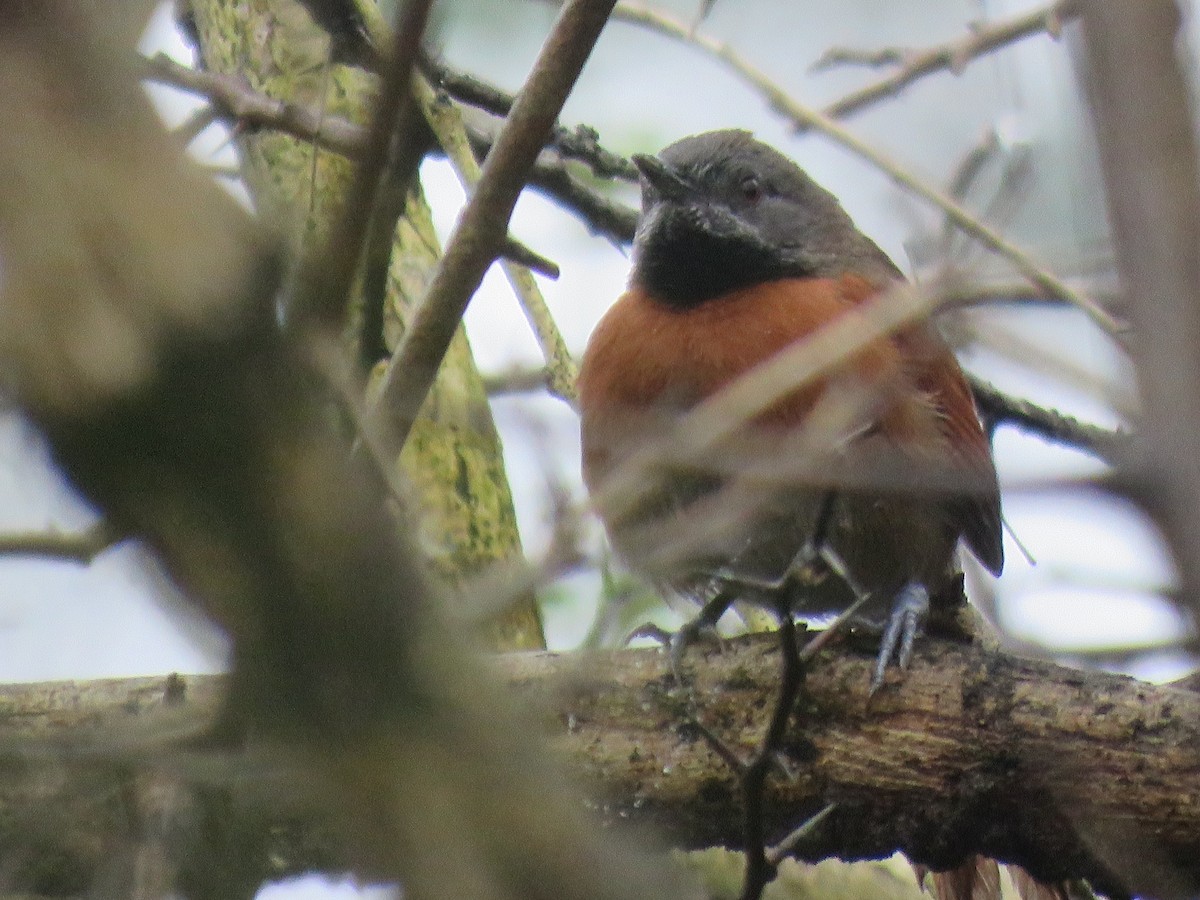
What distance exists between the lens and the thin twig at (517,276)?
13.2ft

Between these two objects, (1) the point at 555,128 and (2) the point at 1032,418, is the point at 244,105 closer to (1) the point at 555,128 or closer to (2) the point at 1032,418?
(1) the point at 555,128

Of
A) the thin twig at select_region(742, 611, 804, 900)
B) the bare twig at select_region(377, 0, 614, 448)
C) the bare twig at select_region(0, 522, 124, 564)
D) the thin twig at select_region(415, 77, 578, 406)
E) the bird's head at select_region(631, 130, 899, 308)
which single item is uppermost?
the bird's head at select_region(631, 130, 899, 308)

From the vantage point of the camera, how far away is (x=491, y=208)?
3016 mm

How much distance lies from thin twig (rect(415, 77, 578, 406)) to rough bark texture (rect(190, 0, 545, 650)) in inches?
9.6

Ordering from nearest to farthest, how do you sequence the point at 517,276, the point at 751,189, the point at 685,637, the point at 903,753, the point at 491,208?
the point at 491,208
the point at 903,753
the point at 685,637
the point at 517,276
the point at 751,189

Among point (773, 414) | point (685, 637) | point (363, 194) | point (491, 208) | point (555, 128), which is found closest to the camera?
point (363, 194)

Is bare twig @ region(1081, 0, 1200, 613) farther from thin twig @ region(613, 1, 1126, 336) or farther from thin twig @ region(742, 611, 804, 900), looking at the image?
thin twig @ region(613, 1, 1126, 336)

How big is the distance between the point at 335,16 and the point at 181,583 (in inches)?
122

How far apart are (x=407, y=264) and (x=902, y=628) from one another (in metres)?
1.98

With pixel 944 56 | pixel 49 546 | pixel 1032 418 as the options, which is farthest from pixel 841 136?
pixel 49 546

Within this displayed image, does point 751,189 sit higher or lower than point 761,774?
higher

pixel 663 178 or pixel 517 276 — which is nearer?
pixel 517 276

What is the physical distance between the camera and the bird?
12.3 ft

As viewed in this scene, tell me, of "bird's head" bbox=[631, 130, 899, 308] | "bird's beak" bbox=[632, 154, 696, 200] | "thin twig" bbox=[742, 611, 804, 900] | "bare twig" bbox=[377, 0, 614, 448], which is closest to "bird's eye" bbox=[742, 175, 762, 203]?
"bird's head" bbox=[631, 130, 899, 308]
